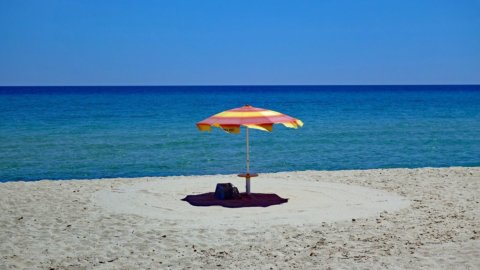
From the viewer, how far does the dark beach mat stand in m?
11.4

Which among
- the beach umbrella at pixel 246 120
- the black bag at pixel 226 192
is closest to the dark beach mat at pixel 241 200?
the black bag at pixel 226 192

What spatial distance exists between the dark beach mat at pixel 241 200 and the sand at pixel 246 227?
0.29m

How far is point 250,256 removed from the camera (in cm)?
798

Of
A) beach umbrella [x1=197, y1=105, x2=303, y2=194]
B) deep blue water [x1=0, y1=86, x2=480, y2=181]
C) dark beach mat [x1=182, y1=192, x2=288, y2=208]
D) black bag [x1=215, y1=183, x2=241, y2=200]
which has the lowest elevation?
deep blue water [x1=0, y1=86, x2=480, y2=181]

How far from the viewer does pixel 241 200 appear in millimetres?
11781

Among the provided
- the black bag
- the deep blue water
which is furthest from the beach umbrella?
the deep blue water

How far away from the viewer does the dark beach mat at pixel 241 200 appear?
11.4 metres

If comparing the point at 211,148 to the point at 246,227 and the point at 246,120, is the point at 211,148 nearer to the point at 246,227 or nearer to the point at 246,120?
the point at 246,120

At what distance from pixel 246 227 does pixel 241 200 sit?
7.31ft

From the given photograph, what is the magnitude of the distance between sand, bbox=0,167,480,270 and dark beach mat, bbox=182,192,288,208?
0.29m

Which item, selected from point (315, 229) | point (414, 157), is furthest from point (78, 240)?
point (414, 157)

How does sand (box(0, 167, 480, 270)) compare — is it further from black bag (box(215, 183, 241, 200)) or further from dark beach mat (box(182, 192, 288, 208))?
black bag (box(215, 183, 241, 200))

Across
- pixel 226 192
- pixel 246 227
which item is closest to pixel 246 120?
pixel 226 192

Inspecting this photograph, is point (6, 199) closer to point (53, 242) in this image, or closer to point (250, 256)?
point (53, 242)
